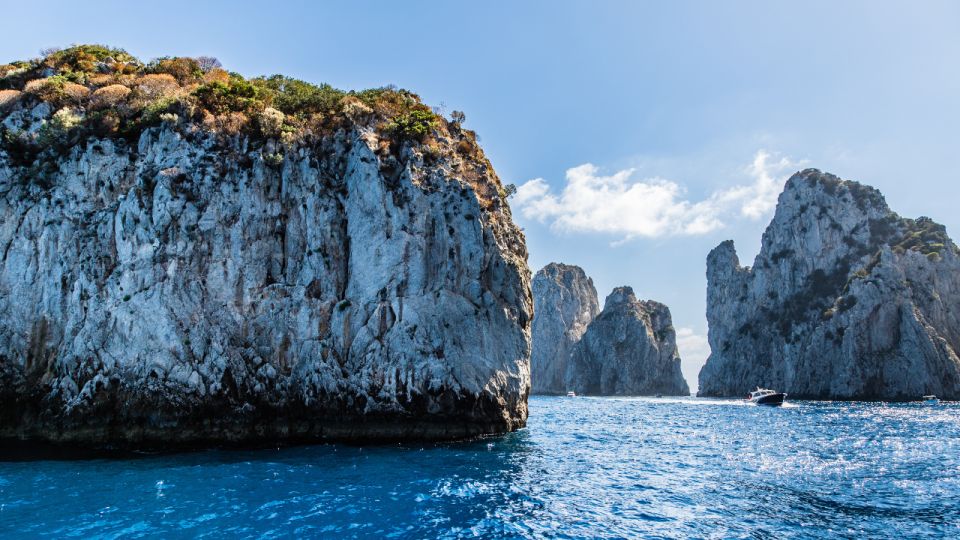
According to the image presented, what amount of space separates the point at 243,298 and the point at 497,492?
58.4 feet

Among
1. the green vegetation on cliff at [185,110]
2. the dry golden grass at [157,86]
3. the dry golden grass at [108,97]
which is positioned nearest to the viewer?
the green vegetation on cliff at [185,110]

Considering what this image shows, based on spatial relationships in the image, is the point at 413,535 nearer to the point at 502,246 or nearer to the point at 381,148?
the point at 502,246

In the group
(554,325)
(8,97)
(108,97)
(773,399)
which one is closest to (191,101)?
(108,97)

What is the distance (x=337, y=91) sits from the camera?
120ft

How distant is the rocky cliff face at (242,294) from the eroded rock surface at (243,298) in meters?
0.09

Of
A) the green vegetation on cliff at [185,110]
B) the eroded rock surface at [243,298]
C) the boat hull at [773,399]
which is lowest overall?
the boat hull at [773,399]

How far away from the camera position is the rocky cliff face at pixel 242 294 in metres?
25.4

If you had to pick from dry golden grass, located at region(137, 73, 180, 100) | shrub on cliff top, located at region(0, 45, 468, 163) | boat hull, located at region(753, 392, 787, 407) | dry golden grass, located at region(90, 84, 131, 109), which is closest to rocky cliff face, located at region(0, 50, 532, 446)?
shrub on cliff top, located at region(0, 45, 468, 163)

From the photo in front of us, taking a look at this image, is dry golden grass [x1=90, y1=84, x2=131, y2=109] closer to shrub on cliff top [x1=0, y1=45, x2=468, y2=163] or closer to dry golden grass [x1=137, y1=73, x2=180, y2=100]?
shrub on cliff top [x1=0, y1=45, x2=468, y2=163]

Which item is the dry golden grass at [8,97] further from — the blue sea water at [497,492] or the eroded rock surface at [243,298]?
the blue sea water at [497,492]

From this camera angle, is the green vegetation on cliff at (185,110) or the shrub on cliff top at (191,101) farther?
the shrub on cliff top at (191,101)

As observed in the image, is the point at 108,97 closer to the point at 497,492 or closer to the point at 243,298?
the point at 243,298

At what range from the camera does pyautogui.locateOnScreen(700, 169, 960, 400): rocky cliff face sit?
286 ft

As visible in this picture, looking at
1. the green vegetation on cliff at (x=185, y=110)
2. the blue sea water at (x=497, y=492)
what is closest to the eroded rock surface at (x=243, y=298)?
the green vegetation on cliff at (x=185, y=110)
